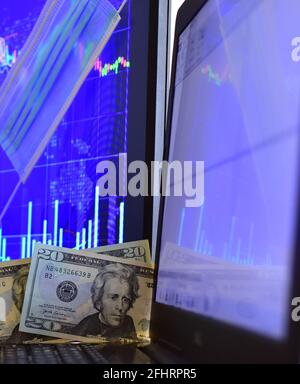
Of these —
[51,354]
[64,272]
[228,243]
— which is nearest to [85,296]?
[64,272]

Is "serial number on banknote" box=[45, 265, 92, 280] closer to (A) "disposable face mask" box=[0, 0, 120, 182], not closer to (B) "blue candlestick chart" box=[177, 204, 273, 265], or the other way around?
(B) "blue candlestick chart" box=[177, 204, 273, 265]

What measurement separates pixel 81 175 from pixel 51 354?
65cm

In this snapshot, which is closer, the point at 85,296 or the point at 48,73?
the point at 85,296

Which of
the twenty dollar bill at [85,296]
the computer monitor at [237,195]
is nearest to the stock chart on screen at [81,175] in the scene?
the twenty dollar bill at [85,296]

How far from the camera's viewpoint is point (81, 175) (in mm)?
1349

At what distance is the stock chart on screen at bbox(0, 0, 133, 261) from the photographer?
4.29 feet

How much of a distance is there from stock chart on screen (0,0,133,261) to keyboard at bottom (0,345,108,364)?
442 mm

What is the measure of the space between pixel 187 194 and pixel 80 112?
654mm

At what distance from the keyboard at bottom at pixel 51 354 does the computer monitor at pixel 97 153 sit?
437 millimetres

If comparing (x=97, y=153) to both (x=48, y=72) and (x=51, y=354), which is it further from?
(x=51, y=354)

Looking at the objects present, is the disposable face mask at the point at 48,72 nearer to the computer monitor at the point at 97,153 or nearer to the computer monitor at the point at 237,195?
the computer monitor at the point at 97,153

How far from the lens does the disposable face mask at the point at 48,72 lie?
138 centimetres
